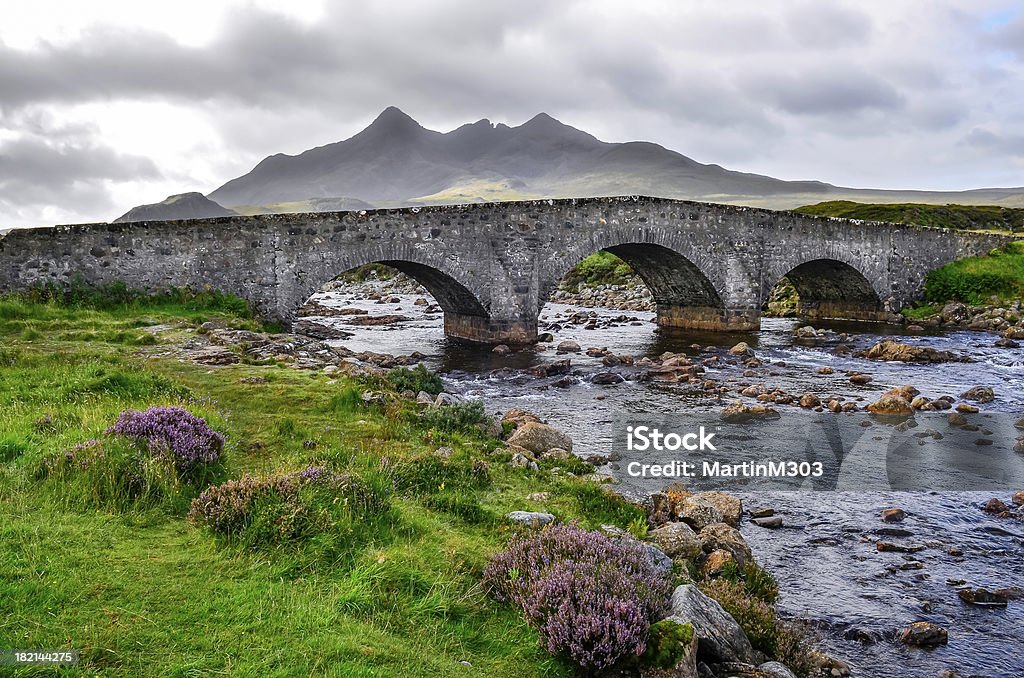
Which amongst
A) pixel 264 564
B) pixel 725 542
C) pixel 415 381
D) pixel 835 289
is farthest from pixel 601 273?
pixel 264 564

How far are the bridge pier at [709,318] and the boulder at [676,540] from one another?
84.9 feet

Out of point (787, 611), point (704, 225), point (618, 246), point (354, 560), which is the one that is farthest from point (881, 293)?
point (354, 560)

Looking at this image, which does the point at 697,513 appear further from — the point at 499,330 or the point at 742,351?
the point at 499,330

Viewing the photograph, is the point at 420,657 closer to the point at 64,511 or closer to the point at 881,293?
the point at 64,511

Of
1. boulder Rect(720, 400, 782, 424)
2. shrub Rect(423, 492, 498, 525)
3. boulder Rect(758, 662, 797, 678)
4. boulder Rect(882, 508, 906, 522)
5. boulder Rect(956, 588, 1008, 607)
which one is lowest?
boulder Rect(956, 588, 1008, 607)

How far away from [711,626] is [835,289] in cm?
3877

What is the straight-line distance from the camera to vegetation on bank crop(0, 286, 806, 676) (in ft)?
14.5

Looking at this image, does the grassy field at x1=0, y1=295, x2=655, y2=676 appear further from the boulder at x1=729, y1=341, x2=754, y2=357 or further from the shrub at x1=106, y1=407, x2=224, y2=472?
the boulder at x1=729, y1=341, x2=754, y2=357

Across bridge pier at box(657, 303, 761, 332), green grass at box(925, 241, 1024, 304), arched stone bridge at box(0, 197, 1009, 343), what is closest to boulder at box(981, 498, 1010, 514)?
arched stone bridge at box(0, 197, 1009, 343)

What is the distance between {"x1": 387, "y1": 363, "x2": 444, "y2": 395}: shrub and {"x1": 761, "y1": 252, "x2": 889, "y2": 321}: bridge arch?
2212cm

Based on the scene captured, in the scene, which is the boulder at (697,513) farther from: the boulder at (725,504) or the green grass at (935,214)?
the green grass at (935,214)

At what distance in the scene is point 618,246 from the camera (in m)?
30.4

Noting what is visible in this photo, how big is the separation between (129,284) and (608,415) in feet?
49.9

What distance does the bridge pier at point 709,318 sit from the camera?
32625 millimetres
